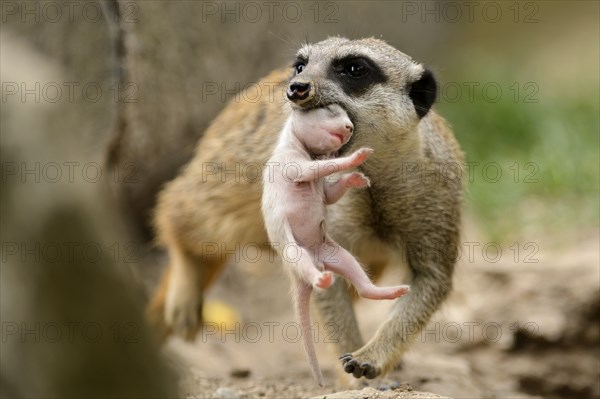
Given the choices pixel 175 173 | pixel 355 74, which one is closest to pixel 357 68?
pixel 355 74

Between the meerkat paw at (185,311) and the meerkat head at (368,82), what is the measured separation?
213 centimetres

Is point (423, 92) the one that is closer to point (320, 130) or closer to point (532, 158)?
point (320, 130)

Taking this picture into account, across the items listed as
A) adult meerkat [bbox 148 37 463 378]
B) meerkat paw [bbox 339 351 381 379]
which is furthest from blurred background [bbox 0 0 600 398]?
meerkat paw [bbox 339 351 381 379]

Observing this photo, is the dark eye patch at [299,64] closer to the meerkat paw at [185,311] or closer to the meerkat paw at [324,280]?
the meerkat paw at [324,280]

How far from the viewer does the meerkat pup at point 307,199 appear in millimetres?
3457

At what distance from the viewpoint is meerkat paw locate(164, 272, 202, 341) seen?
584 centimetres

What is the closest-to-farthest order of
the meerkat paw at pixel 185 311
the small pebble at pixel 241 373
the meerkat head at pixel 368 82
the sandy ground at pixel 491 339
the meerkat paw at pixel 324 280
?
the meerkat paw at pixel 324 280
the meerkat head at pixel 368 82
the small pebble at pixel 241 373
the sandy ground at pixel 491 339
the meerkat paw at pixel 185 311

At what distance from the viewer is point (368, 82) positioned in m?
4.02

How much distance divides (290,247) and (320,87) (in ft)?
2.26

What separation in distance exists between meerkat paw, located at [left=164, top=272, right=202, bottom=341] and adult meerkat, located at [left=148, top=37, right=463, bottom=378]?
11.5 inches

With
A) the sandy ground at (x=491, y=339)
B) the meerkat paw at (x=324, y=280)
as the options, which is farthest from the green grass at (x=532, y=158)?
the meerkat paw at (x=324, y=280)

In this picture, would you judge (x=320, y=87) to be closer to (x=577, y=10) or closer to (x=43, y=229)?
(x=43, y=229)

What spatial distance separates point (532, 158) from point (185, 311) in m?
3.73

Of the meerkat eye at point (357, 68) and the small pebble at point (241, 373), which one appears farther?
the small pebble at point (241, 373)
